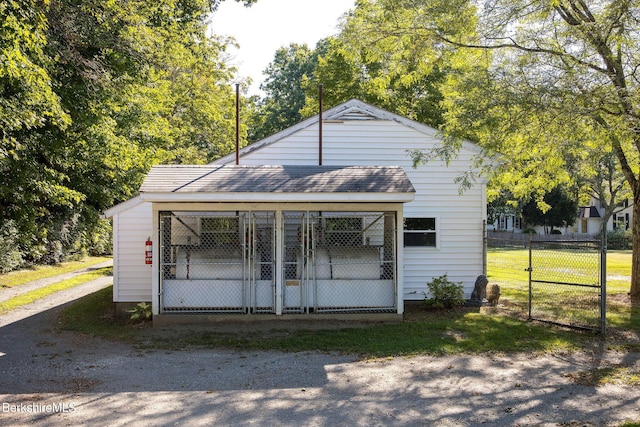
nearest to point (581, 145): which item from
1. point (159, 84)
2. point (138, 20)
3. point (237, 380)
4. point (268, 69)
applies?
point (237, 380)

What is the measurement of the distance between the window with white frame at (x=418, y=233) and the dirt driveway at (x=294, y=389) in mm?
4986

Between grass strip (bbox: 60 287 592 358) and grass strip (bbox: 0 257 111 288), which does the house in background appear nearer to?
grass strip (bbox: 0 257 111 288)

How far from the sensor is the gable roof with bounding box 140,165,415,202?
980cm

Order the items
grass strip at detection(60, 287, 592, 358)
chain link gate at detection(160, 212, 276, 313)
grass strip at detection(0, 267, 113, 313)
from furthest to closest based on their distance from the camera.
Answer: grass strip at detection(0, 267, 113, 313)
chain link gate at detection(160, 212, 276, 313)
grass strip at detection(60, 287, 592, 358)

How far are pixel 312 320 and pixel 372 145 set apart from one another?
473 centimetres

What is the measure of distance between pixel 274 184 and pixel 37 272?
46.3ft

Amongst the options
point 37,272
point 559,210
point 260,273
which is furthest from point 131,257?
point 559,210

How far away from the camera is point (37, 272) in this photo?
65.8 ft

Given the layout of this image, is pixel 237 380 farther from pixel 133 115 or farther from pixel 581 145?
pixel 133 115

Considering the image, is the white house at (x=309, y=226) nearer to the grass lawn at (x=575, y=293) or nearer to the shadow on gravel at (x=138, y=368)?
the grass lawn at (x=575, y=293)

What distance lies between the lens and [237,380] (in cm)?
688

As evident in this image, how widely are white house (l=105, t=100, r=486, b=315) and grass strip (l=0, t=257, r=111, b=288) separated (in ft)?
24.7

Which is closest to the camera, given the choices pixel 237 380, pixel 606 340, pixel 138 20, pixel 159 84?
pixel 237 380

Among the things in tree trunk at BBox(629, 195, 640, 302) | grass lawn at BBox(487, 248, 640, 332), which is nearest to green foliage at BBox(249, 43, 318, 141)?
grass lawn at BBox(487, 248, 640, 332)
